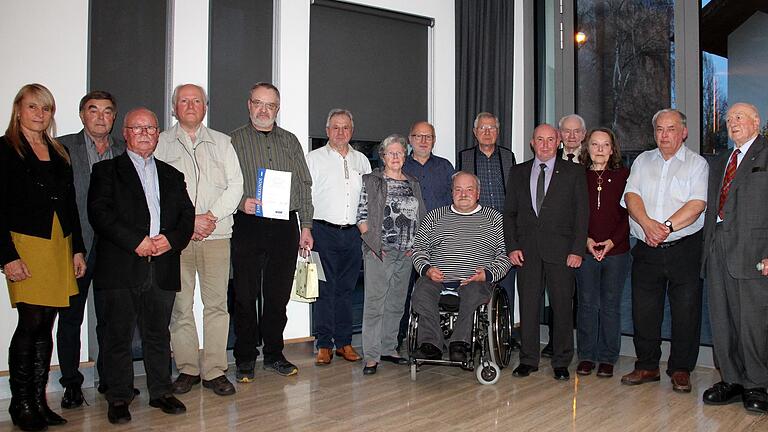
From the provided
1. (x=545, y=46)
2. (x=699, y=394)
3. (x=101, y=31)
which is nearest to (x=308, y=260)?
(x=101, y=31)

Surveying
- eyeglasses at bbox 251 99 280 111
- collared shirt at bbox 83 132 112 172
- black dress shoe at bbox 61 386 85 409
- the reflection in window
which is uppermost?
the reflection in window

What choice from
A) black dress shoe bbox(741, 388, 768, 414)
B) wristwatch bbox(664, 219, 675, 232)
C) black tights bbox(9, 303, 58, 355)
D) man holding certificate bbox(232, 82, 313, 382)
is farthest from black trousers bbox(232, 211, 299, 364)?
black dress shoe bbox(741, 388, 768, 414)

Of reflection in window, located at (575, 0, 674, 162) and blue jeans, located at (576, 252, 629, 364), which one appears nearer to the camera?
blue jeans, located at (576, 252, 629, 364)

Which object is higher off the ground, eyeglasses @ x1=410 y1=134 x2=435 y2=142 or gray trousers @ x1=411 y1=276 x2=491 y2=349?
eyeglasses @ x1=410 y1=134 x2=435 y2=142

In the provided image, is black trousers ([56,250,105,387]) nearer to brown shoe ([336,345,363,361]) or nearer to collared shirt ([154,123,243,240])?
collared shirt ([154,123,243,240])

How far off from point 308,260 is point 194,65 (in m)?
1.51

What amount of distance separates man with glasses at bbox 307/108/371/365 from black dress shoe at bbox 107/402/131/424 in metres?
1.51

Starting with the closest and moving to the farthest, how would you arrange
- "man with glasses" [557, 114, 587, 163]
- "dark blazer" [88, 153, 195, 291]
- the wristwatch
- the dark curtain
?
1. "dark blazer" [88, 153, 195, 291]
2. the wristwatch
3. "man with glasses" [557, 114, 587, 163]
4. the dark curtain

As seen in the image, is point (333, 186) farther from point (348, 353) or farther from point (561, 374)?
point (561, 374)

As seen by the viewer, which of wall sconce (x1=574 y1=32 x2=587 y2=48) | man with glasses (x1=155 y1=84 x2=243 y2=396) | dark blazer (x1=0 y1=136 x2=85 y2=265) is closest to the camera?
dark blazer (x1=0 y1=136 x2=85 y2=265)

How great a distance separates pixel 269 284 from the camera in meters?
4.04

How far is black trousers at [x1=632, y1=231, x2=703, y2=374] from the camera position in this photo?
380cm

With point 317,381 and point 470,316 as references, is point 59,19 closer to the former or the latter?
point 317,381

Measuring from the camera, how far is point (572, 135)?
14.4 feet
